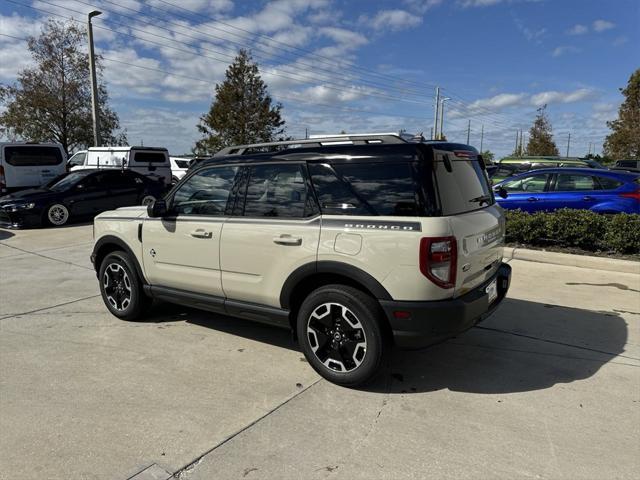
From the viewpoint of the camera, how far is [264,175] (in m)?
3.96

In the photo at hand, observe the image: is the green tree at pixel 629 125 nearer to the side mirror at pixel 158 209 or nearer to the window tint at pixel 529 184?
the window tint at pixel 529 184

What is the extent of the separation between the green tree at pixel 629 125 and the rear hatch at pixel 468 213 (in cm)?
3218

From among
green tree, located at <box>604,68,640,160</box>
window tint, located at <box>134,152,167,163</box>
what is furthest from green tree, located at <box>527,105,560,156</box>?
window tint, located at <box>134,152,167,163</box>

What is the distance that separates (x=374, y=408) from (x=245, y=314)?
4.53 feet

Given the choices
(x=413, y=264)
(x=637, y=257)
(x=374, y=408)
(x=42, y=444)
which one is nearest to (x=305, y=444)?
(x=374, y=408)

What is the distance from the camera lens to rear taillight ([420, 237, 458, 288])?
10.1 feet

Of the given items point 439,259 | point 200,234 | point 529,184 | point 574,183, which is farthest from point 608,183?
point 200,234

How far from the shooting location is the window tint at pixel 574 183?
9.22 m

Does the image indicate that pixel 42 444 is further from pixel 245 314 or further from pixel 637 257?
pixel 637 257

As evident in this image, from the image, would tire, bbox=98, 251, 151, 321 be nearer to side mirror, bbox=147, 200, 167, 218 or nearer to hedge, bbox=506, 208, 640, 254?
side mirror, bbox=147, 200, 167, 218

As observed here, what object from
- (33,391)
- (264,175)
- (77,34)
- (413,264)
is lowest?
(33,391)

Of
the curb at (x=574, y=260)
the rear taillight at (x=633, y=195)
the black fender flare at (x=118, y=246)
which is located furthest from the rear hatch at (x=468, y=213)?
the rear taillight at (x=633, y=195)

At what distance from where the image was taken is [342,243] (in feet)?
11.2

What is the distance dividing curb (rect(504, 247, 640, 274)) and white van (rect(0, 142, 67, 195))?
13730 mm
